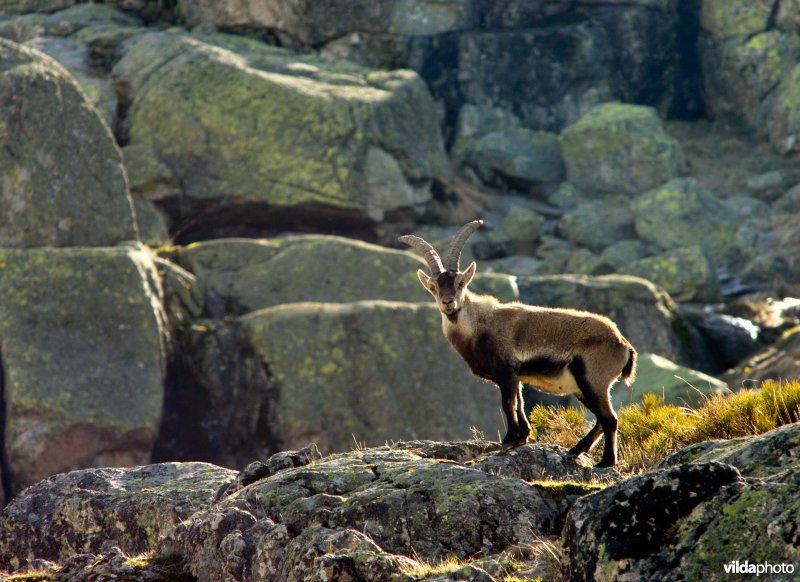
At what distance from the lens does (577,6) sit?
1955 inches

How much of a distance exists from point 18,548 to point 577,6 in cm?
4281

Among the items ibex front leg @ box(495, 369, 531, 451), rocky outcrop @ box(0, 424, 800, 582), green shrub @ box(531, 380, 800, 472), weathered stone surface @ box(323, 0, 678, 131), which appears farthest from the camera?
weathered stone surface @ box(323, 0, 678, 131)

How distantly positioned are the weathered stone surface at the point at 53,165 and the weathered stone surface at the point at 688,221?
23019 millimetres

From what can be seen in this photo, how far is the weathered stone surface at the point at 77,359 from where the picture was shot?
2197 cm

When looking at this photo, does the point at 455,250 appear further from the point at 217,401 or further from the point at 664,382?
the point at 664,382

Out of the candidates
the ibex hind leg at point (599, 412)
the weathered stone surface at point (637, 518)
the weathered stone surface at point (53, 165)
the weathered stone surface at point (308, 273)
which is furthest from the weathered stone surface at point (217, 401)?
the weathered stone surface at point (637, 518)

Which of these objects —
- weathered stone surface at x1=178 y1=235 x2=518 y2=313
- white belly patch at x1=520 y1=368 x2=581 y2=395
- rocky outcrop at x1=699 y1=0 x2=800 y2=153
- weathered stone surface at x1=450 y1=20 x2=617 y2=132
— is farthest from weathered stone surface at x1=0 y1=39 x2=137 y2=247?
rocky outcrop at x1=699 y1=0 x2=800 y2=153

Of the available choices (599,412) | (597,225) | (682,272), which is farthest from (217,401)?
(597,225)

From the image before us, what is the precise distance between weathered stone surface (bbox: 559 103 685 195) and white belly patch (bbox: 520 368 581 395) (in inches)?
1340

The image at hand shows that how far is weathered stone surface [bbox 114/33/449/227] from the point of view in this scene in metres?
36.0

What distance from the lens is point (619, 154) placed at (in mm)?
45812

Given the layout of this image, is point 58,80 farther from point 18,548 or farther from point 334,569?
point 334,569

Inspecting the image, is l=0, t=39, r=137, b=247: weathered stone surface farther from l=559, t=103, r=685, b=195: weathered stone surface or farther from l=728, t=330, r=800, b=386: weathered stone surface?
l=559, t=103, r=685, b=195: weathered stone surface

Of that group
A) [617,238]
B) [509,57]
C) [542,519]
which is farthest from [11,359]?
[509,57]
